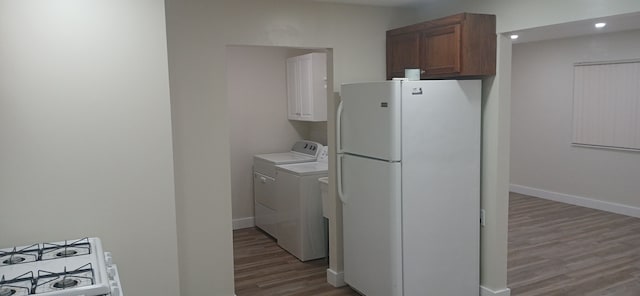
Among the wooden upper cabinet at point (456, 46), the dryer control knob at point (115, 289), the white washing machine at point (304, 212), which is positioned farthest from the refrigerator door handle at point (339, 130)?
the dryer control knob at point (115, 289)

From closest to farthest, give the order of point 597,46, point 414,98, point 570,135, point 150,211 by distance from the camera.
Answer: point 150,211 < point 414,98 < point 597,46 < point 570,135

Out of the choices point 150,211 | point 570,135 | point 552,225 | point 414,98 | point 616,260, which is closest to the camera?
point 150,211

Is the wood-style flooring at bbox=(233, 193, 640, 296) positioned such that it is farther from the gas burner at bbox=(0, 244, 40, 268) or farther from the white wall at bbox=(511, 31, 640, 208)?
the gas burner at bbox=(0, 244, 40, 268)

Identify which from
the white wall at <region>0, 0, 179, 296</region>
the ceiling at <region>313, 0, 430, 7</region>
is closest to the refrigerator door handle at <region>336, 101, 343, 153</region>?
the ceiling at <region>313, 0, 430, 7</region>

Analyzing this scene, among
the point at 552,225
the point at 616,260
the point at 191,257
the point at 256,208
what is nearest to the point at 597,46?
the point at 552,225

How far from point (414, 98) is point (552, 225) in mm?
3630

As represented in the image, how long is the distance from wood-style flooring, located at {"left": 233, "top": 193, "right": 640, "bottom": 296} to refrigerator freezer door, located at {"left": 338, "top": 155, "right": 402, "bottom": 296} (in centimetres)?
41

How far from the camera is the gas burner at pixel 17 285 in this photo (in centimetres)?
186

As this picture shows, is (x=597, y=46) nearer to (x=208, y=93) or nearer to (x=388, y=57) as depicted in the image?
(x=388, y=57)

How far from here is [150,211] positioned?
110 inches

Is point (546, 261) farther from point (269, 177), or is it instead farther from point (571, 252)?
point (269, 177)

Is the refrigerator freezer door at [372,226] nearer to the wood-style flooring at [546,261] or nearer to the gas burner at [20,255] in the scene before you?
the wood-style flooring at [546,261]

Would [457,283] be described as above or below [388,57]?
below

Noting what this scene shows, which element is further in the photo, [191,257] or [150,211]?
[191,257]
